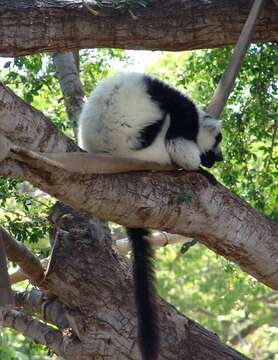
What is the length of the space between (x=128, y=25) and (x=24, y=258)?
160 cm

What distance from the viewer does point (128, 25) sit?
4996mm

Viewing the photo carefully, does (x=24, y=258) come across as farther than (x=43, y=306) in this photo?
No

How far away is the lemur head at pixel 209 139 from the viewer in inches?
208

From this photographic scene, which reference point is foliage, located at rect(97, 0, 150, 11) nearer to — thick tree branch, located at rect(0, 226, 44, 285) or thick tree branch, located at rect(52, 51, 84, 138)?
thick tree branch, located at rect(52, 51, 84, 138)

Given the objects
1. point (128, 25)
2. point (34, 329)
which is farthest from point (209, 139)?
Answer: point (34, 329)

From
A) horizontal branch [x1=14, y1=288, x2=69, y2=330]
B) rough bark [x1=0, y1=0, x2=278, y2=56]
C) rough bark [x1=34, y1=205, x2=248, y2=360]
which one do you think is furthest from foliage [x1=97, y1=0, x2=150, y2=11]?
horizontal branch [x1=14, y1=288, x2=69, y2=330]

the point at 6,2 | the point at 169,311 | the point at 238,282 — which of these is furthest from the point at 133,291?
the point at 238,282

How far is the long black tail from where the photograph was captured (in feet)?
14.6

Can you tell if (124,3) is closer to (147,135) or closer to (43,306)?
(147,135)

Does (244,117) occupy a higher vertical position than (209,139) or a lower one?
higher

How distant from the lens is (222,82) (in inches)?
195

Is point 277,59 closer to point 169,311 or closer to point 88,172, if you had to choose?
point 169,311

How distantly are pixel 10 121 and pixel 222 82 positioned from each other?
1575 mm

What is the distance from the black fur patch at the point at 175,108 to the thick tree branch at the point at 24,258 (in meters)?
1.15
